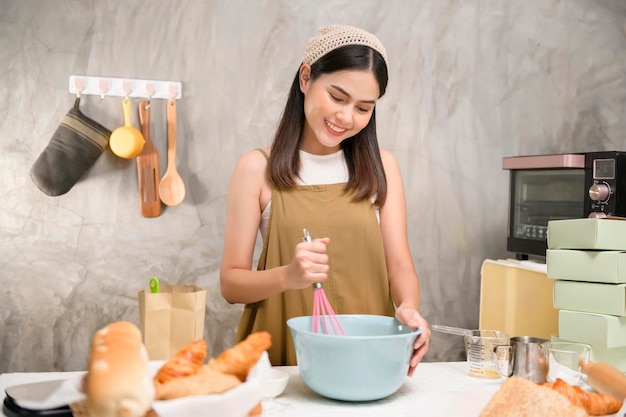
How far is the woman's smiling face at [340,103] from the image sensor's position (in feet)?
5.13

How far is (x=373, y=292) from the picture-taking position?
1.75m

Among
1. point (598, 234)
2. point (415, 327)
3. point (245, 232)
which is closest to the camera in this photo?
point (415, 327)

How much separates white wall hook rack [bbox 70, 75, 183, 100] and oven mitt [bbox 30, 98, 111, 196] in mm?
65

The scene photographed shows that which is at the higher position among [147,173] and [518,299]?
[147,173]

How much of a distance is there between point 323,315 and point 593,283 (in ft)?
2.19

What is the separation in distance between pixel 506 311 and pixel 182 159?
135 centimetres

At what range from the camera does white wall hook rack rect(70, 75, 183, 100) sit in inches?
100

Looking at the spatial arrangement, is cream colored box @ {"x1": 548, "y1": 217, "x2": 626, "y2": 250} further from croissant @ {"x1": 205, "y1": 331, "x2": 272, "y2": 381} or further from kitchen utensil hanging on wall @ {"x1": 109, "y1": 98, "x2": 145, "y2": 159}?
kitchen utensil hanging on wall @ {"x1": 109, "y1": 98, "x2": 145, "y2": 159}

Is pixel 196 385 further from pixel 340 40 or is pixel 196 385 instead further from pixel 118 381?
pixel 340 40

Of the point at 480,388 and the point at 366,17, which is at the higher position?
→ the point at 366,17

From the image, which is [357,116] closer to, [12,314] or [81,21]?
[81,21]

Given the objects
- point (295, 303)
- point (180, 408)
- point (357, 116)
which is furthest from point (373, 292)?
point (180, 408)

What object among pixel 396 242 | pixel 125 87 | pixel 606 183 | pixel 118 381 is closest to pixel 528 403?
pixel 118 381

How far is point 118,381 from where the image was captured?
0.83 m
